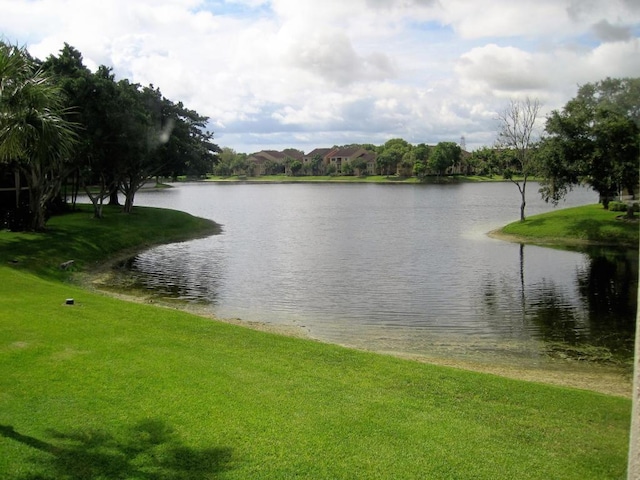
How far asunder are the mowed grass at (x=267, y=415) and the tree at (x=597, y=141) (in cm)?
3770

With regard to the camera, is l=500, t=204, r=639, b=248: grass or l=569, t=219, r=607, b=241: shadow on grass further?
l=569, t=219, r=607, b=241: shadow on grass

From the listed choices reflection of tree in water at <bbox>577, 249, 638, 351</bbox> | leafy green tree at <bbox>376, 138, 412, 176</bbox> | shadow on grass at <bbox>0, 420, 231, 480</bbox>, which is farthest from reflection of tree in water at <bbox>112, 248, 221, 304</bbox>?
leafy green tree at <bbox>376, 138, 412, 176</bbox>

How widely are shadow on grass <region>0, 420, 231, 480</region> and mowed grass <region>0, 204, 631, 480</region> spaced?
25mm

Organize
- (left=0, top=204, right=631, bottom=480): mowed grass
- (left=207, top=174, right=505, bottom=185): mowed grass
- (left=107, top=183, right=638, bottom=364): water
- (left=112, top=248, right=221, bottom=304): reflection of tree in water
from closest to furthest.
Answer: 1. (left=0, top=204, right=631, bottom=480): mowed grass
2. (left=107, top=183, right=638, bottom=364): water
3. (left=112, top=248, right=221, bottom=304): reflection of tree in water
4. (left=207, top=174, right=505, bottom=185): mowed grass

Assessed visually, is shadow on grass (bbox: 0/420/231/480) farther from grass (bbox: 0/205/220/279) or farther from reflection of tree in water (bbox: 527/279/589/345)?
grass (bbox: 0/205/220/279)

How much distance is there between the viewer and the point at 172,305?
23797mm

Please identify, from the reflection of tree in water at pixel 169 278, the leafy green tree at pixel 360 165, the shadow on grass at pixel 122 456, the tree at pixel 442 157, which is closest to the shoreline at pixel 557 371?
the reflection of tree in water at pixel 169 278

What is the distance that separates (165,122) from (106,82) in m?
18.6

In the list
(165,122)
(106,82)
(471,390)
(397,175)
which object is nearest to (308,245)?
(106,82)

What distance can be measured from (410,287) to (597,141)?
90.4 ft

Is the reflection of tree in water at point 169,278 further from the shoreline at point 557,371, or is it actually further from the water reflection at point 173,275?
the shoreline at point 557,371

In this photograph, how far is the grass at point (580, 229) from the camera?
43438 millimetres

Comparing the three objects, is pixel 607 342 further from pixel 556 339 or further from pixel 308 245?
pixel 308 245

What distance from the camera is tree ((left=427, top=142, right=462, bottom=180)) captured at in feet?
503
